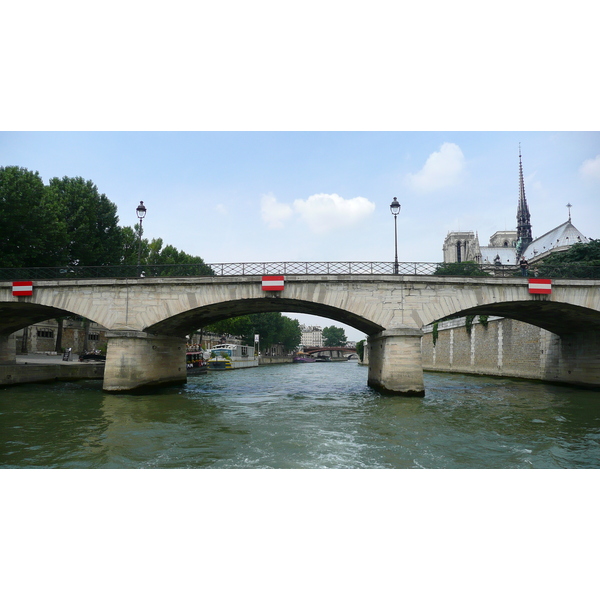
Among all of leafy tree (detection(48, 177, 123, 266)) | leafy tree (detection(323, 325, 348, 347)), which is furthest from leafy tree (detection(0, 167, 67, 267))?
leafy tree (detection(323, 325, 348, 347))

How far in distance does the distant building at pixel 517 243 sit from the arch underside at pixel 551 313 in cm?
4244

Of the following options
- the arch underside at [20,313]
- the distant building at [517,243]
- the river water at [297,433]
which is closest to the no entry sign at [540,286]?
the river water at [297,433]

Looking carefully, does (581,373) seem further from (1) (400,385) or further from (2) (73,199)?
(2) (73,199)

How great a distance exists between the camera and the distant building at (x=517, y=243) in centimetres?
6881

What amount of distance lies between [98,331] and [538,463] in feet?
201

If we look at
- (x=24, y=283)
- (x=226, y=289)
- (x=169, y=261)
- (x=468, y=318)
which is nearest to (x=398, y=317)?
(x=226, y=289)

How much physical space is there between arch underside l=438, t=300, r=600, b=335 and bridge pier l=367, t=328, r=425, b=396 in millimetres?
3980

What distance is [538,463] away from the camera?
870 cm

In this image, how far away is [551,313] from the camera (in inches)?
882

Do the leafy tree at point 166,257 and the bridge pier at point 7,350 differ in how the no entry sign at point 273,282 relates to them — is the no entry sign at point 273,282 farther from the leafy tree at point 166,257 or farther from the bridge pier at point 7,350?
the leafy tree at point 166,257

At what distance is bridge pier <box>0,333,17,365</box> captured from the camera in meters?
25.6

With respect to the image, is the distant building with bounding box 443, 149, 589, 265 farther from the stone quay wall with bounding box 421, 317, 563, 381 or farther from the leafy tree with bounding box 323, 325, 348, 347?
the leafy tree with bounding box 323, 325, 348, 347

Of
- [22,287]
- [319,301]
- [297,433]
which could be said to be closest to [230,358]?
[22,287]

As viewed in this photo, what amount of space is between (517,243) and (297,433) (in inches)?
3817
